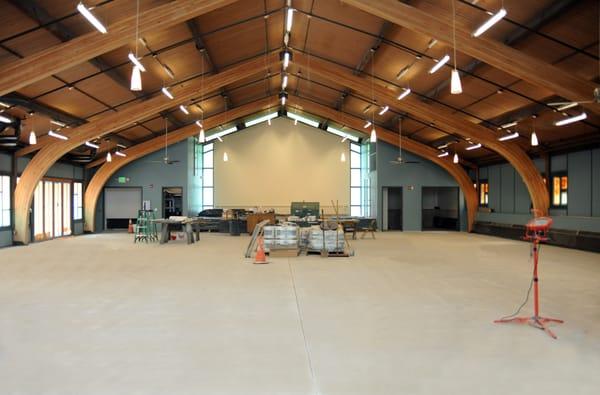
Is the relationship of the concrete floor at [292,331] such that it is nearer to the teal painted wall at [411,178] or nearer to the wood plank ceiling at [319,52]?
the wood plank ceiling at [319,52]

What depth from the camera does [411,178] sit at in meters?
22.0

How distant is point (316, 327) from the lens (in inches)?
202

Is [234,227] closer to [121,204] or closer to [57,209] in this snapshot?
[121,204]

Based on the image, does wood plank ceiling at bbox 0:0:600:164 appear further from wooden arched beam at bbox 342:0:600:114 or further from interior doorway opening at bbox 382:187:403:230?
interior doorway opening at bbox 382:187:403:230

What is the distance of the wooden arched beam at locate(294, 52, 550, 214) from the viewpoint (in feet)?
47.6

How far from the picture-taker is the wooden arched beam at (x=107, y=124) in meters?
14.3

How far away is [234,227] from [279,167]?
18.5 feet

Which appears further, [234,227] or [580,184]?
[234,227]

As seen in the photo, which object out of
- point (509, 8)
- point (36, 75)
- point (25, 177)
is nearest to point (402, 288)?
point (509, 8)

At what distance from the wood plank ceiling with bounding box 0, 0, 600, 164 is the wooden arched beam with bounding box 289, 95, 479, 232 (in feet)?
9.81

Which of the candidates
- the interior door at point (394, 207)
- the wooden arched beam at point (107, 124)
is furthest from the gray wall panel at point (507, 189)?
the wooden arched beam at point (107, 124)

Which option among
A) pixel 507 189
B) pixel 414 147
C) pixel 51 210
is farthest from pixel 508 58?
pixel 51 210

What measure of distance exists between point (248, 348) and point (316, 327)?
40.5 inches

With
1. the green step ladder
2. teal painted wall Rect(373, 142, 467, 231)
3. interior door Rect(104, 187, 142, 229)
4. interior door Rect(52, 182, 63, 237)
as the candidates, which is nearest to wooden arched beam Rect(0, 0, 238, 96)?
the green step ladder
